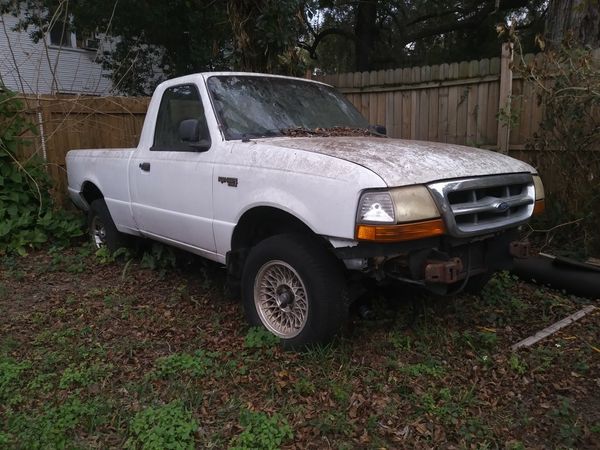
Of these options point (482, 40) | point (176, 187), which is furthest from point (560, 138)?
point (482, 40)

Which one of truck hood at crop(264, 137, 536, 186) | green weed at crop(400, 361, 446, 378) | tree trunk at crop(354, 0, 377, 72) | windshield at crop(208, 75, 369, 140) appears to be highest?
tree trunk at crop(354, 0, 377, 72)

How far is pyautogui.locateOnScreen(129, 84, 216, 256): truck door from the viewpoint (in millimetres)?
4258

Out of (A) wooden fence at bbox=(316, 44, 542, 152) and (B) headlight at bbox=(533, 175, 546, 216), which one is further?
(A) wooden fence at bbox=(316, 44, 542, 152)

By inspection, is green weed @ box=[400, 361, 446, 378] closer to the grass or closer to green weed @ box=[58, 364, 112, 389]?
the grass

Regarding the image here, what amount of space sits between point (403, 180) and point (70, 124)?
625 centimetres

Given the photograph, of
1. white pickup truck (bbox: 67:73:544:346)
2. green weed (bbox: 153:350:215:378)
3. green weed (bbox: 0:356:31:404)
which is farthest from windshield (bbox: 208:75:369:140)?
green weed (bbox: 0:356:31:404)

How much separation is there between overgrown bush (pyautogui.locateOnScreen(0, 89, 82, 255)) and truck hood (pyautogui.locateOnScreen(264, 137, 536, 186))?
13.6ft

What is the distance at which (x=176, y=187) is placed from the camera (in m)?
4.55

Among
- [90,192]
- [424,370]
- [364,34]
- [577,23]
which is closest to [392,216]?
[424,370]

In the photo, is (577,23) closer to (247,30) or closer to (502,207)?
(247,30)

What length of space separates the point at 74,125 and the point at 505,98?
5.85 m

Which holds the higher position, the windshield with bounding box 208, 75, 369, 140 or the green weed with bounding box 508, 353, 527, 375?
the windshield with bounding box 208, 75, 369, 140

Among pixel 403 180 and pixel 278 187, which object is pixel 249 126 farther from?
pixel 403 180

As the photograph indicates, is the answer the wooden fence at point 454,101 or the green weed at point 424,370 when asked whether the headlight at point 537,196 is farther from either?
the wooden fence at point 454,101
